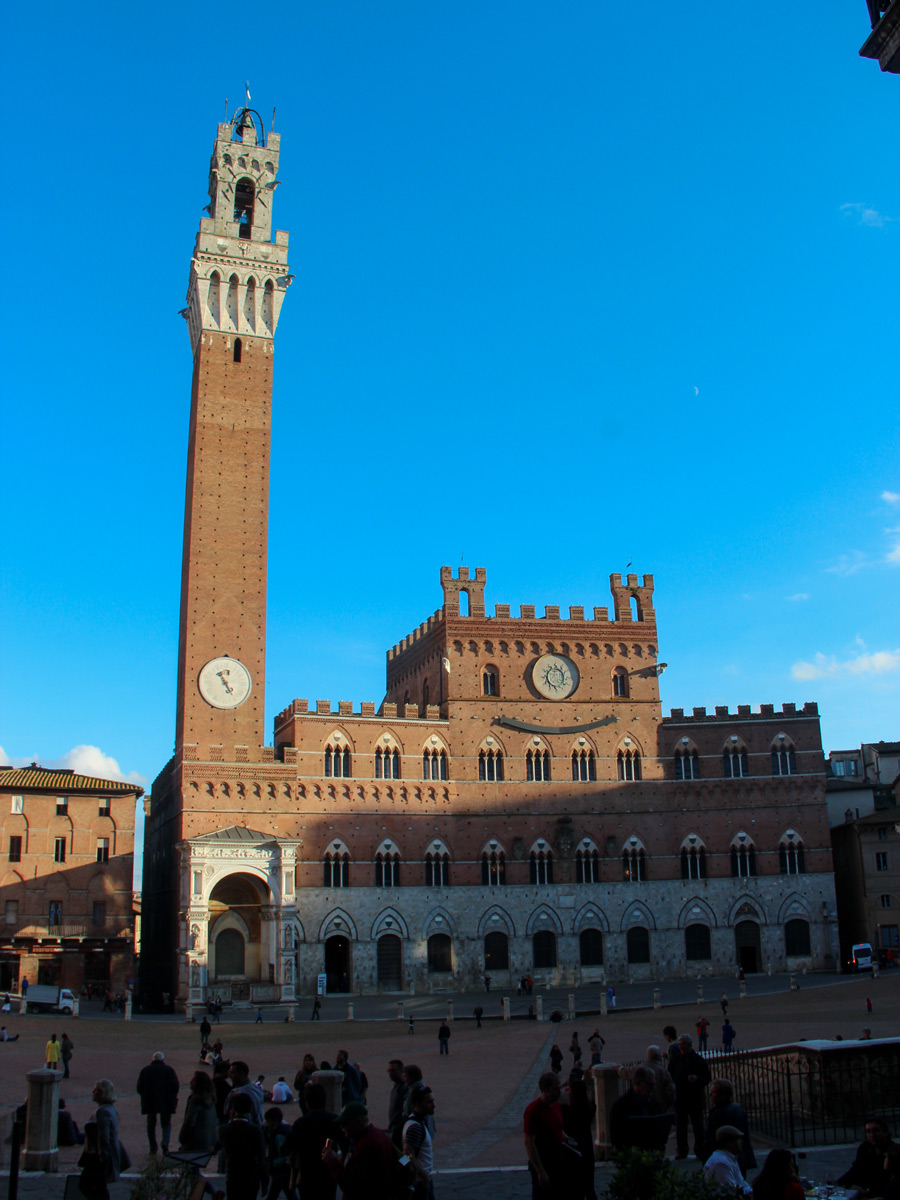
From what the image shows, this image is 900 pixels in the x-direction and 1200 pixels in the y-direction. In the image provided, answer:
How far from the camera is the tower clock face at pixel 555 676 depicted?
174 feet

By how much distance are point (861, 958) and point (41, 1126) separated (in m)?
43.5

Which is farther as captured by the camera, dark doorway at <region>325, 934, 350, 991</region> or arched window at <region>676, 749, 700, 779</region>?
arched window at <region>676, 749, 700, 779</region>

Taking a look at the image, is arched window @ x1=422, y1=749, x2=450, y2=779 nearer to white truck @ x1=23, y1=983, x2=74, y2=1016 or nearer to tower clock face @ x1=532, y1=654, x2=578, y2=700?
tower clock face @ x1=532, y1=654, x2=578, y2=700

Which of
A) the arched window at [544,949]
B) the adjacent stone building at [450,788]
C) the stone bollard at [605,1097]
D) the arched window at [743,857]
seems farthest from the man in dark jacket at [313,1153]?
the arched window at [743,857]

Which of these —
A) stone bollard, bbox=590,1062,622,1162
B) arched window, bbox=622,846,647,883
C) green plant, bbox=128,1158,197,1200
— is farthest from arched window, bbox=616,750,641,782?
green plant, bbox=128,1158,197,1200

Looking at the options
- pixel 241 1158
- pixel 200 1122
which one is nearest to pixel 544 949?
pixel 200 1122

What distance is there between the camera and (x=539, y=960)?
49.6 meters

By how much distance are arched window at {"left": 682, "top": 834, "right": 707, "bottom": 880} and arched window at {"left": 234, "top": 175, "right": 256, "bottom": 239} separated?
120 feet

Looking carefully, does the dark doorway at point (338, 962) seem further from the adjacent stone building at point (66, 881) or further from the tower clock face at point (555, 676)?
the tower clock face at point (555, 676)

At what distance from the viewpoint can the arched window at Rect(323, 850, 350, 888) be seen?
47.4 metres

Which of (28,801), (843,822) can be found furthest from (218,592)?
(843,822)

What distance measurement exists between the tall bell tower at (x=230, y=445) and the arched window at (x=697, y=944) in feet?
72.2

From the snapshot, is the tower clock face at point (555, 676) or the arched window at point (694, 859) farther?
the tower clock face at point (555, 676)

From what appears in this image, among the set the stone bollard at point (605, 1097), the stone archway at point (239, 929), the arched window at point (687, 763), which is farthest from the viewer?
the arched window at point (687, 763)
